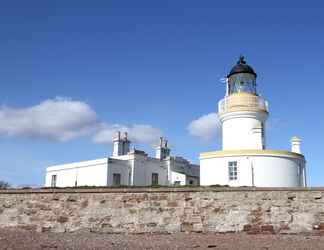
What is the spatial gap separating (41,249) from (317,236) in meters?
7.66

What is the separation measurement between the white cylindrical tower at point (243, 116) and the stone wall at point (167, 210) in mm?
8906

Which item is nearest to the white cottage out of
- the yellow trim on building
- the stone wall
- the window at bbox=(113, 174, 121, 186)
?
the window at bbox=(113, 174, 121, 186)

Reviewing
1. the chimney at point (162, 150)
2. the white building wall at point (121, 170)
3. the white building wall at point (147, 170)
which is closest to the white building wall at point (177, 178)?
the white building wall at point (147, 170)

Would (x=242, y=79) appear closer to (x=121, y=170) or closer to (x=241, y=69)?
(x=241, y=69)

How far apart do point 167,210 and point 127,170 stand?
12670 mm

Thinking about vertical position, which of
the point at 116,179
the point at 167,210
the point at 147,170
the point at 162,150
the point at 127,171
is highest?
the point at 162,150

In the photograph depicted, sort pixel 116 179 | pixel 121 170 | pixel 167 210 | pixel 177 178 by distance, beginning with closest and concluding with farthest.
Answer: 1. pixel 167 210
2. pixel 116 179
3. pixel 121 170
4. pixel 177 178

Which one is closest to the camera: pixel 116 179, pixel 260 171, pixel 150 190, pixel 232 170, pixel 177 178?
pixel 150 190

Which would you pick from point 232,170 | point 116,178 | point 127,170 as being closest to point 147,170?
point 127,170

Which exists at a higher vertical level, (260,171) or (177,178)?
(177,178)

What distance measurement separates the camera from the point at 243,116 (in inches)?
896

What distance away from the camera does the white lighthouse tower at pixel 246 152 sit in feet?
67.5

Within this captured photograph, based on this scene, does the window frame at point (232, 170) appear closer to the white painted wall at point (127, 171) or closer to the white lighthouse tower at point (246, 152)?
the white lighthouse tower at point (246, 152)

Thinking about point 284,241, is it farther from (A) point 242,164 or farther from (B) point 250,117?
(B) point 250,117
